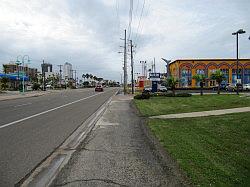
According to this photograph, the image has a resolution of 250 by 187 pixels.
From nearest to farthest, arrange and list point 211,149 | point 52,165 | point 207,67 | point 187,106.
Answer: point 52,165 → point 211,149 → point 187,106 → point 207,67

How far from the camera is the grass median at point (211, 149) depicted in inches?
268

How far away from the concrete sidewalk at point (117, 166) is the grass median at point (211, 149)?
18.1 inches

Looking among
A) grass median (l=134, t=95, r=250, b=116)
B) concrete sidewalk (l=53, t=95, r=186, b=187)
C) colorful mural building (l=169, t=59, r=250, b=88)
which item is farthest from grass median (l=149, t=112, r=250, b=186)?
colorful mural building (l=169, t=59, r=250, b=88)

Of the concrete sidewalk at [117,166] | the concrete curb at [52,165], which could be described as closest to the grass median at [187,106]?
the concrete sidewalk at [117,166]

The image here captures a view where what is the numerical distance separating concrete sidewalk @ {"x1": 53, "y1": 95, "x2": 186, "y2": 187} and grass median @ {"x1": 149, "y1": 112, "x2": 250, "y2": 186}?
0.46 m

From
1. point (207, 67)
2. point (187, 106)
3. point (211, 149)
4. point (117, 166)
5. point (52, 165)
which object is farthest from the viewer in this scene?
A: point (207, 67)

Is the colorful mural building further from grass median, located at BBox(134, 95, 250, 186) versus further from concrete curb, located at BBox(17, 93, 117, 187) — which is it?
concrete curb, located at BBox(17, 93, 117, 187)

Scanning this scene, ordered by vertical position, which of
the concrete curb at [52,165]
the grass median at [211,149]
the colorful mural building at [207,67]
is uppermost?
the colorful mural building at [207,67]

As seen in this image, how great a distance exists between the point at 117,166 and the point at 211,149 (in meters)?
2.91

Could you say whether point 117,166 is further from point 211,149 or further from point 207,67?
point 207,67

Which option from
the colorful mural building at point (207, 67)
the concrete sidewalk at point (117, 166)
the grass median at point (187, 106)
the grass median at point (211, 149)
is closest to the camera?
the concrete sidewalk at point (117, 166)

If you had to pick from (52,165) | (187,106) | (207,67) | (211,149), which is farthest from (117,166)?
(207,67)

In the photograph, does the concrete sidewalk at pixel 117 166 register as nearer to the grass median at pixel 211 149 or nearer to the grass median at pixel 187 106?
the grass median at pixel 211 149

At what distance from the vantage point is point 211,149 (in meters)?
9.54
